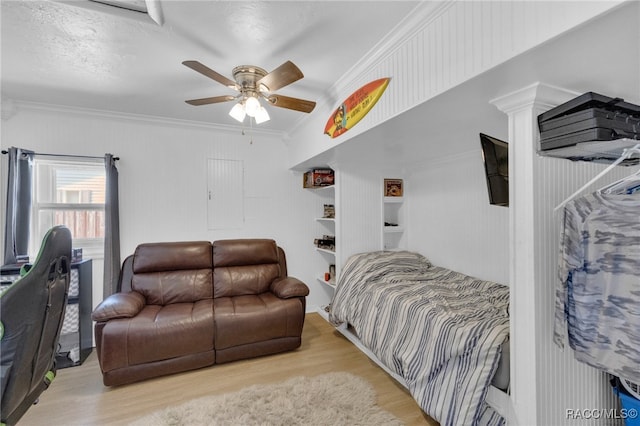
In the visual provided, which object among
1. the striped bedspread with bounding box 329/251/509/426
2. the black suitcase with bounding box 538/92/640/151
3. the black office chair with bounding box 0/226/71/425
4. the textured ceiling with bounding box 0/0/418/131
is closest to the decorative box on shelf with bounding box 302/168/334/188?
the striped bedspread with bounding box 329/251/509/426

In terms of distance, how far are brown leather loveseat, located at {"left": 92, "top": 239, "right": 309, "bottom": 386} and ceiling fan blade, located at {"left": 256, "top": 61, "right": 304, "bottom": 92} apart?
6.12 ft

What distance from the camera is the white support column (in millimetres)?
1248

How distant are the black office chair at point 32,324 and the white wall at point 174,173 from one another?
6.62ft

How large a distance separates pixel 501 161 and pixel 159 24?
2087mm

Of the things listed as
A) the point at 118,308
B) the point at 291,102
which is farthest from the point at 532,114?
the point at 118,308

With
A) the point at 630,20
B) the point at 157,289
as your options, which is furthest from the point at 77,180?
the point at 630,20

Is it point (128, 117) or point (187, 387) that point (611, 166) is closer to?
point (187, 387)

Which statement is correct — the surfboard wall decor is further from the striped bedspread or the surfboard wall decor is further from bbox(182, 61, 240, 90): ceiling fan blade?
the striped bedspread

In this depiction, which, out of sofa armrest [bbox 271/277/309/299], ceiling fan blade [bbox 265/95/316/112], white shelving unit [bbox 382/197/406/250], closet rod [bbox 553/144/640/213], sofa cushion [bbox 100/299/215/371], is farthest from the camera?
white shelving unit [bbox 382/197/406/250]

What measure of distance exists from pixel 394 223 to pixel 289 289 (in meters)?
1.72

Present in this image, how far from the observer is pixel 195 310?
2498mm

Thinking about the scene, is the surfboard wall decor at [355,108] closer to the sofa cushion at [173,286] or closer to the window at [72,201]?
the sofa cushion at [173,286]

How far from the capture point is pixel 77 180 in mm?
3021

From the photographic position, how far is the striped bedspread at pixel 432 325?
4.92ft
